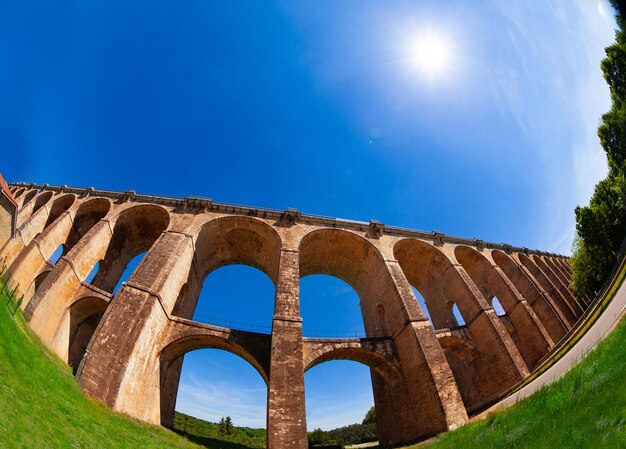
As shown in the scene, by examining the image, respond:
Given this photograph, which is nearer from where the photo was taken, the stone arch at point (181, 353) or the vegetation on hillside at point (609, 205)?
the stone arch at point (181, 353)

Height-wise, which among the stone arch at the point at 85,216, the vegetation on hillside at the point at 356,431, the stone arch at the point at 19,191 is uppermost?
the stone arch at the point at 19,191

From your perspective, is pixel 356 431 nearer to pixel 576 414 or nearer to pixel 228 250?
pixel 228 250

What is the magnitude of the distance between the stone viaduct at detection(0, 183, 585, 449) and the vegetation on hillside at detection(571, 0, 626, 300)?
407 centimetres

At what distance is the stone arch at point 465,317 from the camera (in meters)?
16.1

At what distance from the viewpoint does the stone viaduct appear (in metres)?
12.4

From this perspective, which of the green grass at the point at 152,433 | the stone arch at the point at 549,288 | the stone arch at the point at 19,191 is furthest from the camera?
the stone arch at the point at 19,191

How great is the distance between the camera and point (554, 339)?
70.8 feet

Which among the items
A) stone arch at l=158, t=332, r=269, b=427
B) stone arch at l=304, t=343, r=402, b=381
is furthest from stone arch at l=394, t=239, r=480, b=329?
stone arch at l=158, t=332, r=269, b=427

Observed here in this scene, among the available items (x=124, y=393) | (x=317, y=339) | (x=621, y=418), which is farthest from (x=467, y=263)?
(x=124, y=393)

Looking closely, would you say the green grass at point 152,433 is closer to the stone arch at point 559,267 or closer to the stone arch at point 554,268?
the stone arch at point 554,268

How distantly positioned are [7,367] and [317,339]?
11199 mm

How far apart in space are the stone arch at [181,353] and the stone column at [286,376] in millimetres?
2121

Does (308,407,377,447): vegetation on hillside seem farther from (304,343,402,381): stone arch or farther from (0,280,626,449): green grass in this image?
(0,280,626,449): green grass

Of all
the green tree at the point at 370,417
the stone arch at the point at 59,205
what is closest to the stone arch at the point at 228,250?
the stone arch at the point at 59,205
